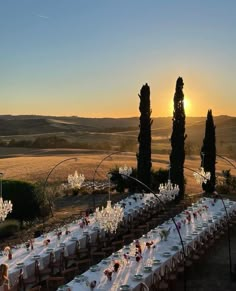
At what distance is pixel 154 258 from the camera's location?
49.1ft

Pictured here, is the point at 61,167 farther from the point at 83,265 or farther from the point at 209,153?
the point at 83,265

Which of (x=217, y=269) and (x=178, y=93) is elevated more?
(x=178, y=93)

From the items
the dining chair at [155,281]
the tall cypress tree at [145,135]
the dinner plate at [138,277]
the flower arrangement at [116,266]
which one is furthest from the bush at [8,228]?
the dinner plate at [138,277]

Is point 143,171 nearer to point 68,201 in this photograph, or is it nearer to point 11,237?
point 68,201

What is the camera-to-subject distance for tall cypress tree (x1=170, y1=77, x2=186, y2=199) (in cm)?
3228

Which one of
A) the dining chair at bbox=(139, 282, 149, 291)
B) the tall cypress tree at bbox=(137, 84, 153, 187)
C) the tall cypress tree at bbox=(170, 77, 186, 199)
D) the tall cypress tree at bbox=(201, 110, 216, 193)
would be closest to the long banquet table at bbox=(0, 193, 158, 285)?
the dining chair at bbox=(139, 282, 149, 291)

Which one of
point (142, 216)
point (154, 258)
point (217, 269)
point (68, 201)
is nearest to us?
point (154, 258)

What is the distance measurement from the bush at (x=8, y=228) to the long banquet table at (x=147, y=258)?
8.24 metres

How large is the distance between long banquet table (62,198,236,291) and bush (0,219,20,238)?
824 cm

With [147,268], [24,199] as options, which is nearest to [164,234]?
[147,268]

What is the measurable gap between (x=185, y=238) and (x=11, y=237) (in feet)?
30.5

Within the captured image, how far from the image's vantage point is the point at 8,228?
76.6 feet

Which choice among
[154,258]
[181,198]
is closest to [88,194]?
[181,198]

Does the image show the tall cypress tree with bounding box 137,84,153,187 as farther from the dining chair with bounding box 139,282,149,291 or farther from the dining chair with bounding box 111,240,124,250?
the dining chair with bounding box 139,282,149,291
